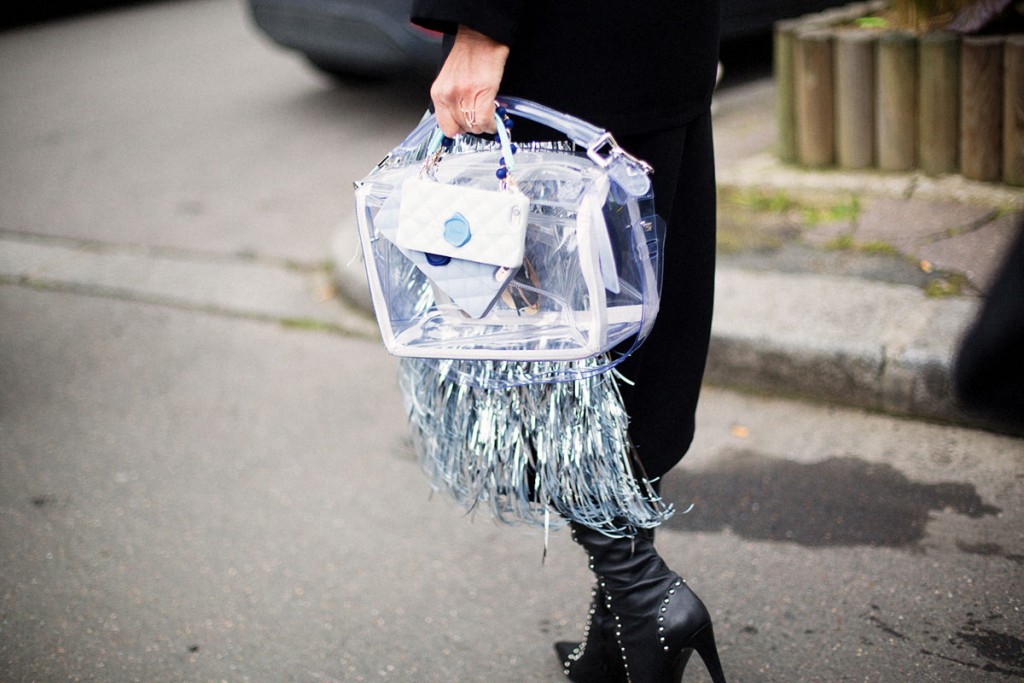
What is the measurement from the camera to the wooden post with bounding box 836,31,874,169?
3.62 meters

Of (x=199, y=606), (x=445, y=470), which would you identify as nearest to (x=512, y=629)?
(x=445, y=470)

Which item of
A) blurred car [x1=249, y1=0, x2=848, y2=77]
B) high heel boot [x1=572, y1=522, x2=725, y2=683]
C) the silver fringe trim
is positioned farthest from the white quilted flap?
blurred car [x1=249, y1=0, x2=848, y2=77]

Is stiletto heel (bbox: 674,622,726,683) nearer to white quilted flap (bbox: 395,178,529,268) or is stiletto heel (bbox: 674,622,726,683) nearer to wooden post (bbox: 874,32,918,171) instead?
white quilted flap (bbox: 395,178,529,268)

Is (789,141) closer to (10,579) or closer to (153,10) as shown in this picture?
(10,579)

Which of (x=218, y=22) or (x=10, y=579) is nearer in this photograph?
(x=10, y=579)

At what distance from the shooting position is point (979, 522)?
2186 millimetres

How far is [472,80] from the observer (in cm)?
138

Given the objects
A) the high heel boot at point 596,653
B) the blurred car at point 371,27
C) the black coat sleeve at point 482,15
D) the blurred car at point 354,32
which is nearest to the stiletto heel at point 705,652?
the high heel boot at point 596,653

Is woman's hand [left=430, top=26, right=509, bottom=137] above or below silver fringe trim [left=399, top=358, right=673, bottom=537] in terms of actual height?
above

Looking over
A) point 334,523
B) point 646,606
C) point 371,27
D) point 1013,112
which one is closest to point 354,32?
point 371,27

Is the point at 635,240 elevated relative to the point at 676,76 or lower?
lower

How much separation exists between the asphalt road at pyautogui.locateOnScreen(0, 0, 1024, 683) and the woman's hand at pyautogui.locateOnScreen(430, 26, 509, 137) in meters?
1.05

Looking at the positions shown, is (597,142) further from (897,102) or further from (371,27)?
(371,27)

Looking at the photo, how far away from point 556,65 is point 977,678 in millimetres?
1312
